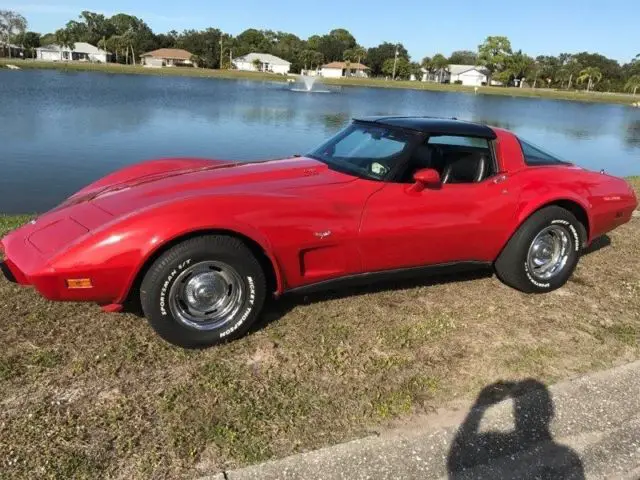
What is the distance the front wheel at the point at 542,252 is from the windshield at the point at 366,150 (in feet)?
4.04

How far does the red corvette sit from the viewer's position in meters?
3.12

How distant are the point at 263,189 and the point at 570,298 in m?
2.77

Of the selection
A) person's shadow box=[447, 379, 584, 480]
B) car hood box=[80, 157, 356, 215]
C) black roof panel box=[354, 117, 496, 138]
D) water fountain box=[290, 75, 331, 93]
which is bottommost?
person's shadow box=[447, 379, 584, 480]

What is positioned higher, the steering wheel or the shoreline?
the shoreline

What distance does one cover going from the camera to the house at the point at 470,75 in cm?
11777

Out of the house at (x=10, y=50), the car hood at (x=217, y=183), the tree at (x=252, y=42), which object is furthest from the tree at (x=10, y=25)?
→ the car hood at (x=217, y=183)

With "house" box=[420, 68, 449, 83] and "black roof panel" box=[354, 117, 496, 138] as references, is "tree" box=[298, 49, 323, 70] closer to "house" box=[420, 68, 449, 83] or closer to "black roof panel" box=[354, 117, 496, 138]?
"house" box=[420, 68, 449, 83]

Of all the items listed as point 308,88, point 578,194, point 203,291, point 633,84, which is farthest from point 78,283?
point 633,84

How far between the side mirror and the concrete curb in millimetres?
1516

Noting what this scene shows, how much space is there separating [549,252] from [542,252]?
0.09 m

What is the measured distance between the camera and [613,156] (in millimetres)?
17812

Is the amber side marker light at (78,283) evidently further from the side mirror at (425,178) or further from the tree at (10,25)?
the tree at (10,25)

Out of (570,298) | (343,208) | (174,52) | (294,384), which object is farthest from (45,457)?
(174,52)

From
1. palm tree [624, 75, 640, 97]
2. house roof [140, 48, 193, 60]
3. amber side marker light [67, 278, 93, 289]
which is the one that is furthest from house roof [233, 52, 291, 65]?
amber side marker light [67, 278, 93, 289]
